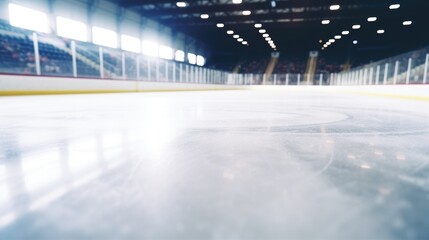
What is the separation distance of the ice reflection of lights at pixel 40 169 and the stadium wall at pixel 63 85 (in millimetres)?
7807

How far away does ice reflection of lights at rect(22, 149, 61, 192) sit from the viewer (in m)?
1.02

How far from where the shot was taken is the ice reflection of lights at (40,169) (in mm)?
1016

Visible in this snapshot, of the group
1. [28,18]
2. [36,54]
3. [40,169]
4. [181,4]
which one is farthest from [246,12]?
[40,169]

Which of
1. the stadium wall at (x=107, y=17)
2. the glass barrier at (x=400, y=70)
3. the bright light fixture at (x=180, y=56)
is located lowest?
the glass barrier at (x=400, y=70)

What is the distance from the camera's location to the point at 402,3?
13984 millimetres

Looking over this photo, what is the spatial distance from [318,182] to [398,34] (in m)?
27.2

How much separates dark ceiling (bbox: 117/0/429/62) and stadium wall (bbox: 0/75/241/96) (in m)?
5.11

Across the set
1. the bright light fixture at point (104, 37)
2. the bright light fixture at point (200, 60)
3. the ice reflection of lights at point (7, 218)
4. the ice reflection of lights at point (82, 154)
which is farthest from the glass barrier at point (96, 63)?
the bright light fixture at point (200, 60)

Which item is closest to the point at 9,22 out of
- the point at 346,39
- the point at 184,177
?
the point at 184,177

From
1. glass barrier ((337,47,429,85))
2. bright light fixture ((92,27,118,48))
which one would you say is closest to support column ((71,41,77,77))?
bright light fixture ((92,27,118,48))

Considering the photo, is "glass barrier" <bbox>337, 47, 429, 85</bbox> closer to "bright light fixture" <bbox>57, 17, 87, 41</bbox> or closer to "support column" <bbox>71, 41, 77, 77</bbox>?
"support column" <bbox>71, 41, 77, 77</bbox>

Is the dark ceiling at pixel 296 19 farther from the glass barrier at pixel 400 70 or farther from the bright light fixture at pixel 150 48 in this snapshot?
the glass barrier at pixel 400 70

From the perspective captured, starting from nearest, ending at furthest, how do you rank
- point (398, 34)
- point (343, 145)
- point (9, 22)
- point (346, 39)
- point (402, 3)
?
point (343, 145), point (9, 22), point (402, 3), point (398, 34), point (346, 39)

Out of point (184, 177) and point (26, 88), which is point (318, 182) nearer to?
point (184, 177)
